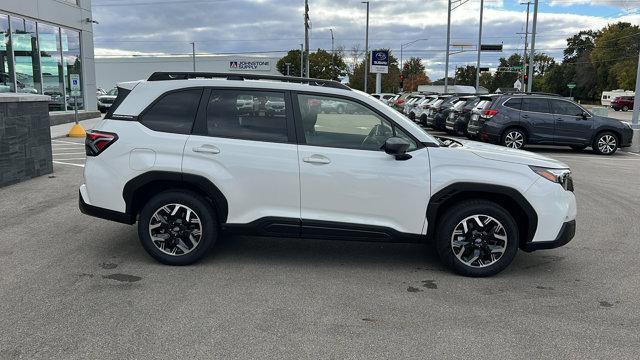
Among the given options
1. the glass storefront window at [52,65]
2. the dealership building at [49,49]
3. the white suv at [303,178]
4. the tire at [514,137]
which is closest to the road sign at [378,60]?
the dealership building at [49,49]

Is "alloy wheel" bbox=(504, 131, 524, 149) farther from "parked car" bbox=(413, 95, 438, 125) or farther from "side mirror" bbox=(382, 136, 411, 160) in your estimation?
"side mirror" bbox=(382, 136, 411, 160)

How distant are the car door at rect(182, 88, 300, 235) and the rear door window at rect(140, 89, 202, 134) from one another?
0.33ft

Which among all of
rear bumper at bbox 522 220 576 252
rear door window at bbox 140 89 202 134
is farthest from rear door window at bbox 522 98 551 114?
rear door window at bbox 140 89 202 134

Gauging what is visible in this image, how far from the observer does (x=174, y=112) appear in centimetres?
495

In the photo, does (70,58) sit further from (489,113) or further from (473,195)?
(473,195)

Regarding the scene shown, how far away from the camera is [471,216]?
4766 millimetres

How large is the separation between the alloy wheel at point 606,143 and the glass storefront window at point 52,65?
19.9m

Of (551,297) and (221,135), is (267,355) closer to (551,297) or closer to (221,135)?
(221,135)

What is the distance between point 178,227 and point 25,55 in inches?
729

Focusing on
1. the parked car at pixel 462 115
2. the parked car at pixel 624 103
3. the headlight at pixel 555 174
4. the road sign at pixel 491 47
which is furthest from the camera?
the parked car at pixel 624 103

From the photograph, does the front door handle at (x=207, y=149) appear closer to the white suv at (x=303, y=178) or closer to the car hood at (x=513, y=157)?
the white suv at (x=303, y=178)

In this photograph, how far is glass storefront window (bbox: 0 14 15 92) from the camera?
18312 mm

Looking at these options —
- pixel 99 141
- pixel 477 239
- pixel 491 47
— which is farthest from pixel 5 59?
pixel 491 47

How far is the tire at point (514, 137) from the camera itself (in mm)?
15011
